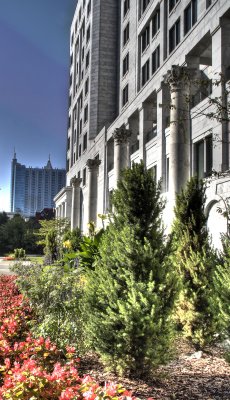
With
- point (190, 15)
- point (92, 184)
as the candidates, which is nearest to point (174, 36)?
point (190, 15)

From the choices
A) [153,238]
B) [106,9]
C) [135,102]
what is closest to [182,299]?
[153,238]

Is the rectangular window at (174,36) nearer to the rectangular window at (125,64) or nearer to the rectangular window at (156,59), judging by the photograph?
the rectangular window at (156,59)

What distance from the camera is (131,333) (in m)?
6.99

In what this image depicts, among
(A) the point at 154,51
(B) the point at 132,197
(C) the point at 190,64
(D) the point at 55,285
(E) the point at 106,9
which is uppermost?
Result: (E) the point at 106,9

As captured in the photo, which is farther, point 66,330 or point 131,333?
point 66,330

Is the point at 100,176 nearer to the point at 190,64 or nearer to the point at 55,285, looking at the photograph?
the point at 190,64

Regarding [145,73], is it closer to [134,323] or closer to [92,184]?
[92,184]

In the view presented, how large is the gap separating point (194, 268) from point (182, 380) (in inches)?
129

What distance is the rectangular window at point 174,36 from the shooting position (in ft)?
90.8

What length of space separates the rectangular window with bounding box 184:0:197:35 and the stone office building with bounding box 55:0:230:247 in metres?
0.06

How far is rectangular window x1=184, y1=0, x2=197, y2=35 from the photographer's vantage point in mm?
25148

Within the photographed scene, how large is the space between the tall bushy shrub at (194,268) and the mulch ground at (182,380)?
0.89 m

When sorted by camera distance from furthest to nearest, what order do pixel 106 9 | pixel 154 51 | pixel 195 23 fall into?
1. pixel 106 9
2. pixel 154 51
3. pixel 195 23

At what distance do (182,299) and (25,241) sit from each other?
68.8m
